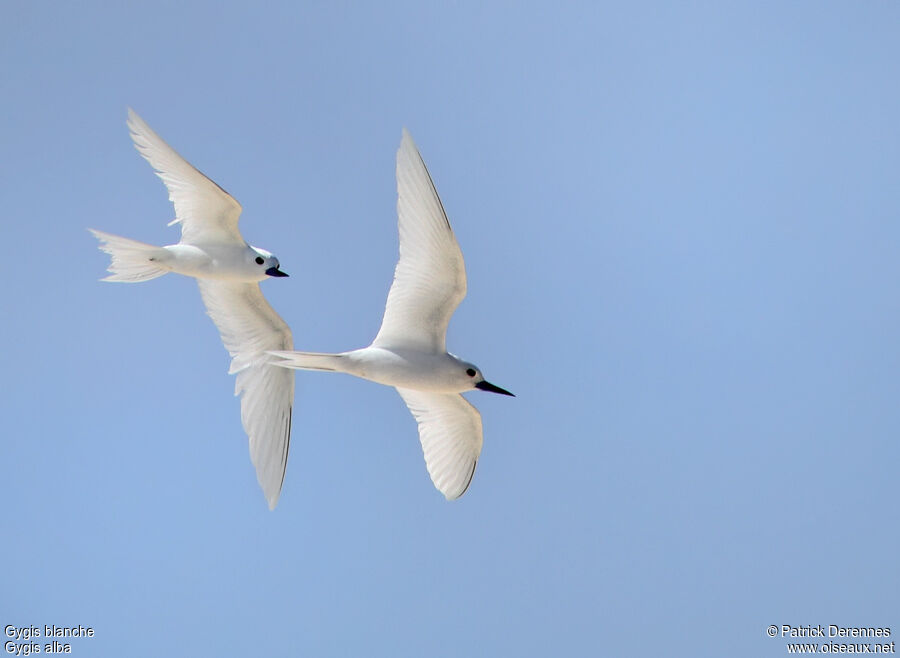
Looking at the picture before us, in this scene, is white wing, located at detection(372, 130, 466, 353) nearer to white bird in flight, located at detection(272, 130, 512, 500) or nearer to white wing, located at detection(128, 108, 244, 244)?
white bird in flight, located at detection(272, 130, 512, 500)

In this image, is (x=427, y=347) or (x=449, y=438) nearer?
(x=427, y=347)

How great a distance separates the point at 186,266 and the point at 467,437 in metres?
2.00

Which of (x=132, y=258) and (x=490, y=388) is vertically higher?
(x=132, y=258)

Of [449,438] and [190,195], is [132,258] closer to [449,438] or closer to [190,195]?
[190,195]

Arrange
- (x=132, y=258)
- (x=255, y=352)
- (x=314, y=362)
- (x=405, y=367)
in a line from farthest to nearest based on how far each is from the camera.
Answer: (x=255, y=352) → (x=132, y=258) → (x=405, y=367) → (x=314, y=362)

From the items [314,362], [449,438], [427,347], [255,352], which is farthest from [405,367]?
[255,352]

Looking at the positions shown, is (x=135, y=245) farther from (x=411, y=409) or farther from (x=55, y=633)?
(x=55, y=633)

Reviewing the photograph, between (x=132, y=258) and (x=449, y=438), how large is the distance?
217 cm

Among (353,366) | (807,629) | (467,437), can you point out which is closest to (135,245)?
(353,366)

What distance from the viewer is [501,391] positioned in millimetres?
7086

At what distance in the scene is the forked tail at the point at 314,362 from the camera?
6621mm

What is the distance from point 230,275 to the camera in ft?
25.3

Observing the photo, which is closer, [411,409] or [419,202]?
[419,202]

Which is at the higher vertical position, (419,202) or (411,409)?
(419,202)
